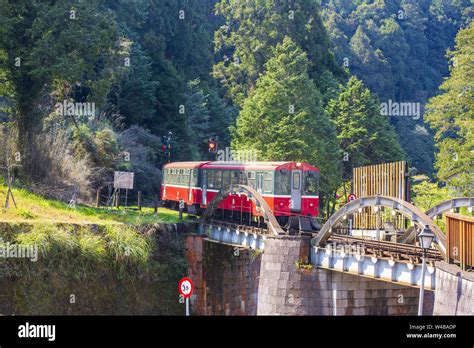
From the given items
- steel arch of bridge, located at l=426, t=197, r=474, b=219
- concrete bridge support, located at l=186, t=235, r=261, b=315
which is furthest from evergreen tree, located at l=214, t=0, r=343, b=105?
steel arch of bridge, located at l=426, t=197, r=474, b=219

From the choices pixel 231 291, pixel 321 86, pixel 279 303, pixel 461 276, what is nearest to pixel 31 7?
pixel 231 291

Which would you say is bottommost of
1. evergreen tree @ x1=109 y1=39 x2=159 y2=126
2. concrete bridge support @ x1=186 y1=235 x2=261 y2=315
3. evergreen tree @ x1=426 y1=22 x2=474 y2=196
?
concrete bridge support @ x1=186 y1=235 x2=261 y2=315

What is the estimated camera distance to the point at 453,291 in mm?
19047

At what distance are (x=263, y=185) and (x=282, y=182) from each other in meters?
1.24

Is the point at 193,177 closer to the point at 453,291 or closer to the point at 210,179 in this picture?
the point at 210,179

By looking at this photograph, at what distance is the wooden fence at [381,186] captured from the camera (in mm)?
35406

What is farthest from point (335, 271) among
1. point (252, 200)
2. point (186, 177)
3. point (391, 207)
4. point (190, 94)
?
point (190, 94)

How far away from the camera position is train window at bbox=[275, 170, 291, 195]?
1310 inches

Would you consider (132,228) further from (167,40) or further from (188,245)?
(167,40)

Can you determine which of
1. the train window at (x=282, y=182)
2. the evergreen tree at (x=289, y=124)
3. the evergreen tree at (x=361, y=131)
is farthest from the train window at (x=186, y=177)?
the evergreen tree at (x=361, y=131)

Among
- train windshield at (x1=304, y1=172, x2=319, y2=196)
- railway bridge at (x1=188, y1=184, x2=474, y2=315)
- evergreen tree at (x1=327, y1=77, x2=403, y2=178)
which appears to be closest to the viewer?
railway bridge at (x1=188, y1=184, x2=474, y2=315)

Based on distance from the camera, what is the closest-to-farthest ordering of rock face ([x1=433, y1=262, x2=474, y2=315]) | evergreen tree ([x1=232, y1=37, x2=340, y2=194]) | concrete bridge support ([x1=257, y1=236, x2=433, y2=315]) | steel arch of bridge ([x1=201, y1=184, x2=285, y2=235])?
1. rock face ([x1=433, y1=262, x2=474, y2=315])
2. concrete bridge support ([x1=257, y1=236, x2=433, y2=315])
3. steel arch of bridge ([x1=201, y1=184, x2=285, y2=235])
4. evergreen tree ([x1=232, y1=37, x2=340, y2=194])

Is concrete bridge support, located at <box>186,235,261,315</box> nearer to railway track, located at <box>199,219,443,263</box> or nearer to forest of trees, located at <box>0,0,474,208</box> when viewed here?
railway track, located at <box>199,219,443,263</box>

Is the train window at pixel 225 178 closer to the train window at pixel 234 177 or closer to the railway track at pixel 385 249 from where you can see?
the train window at pixel 234 177
